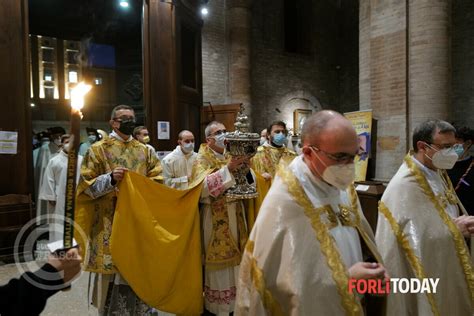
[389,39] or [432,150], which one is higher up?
[389,39]

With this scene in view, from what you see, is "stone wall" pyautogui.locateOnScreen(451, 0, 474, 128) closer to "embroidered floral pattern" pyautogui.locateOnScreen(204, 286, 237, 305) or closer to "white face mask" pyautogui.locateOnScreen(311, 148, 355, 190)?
"embroidered floral pattern" pyautogui.locateOnScreen(204, 286, 237, 305)

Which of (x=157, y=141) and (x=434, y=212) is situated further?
(x=157, y=141)

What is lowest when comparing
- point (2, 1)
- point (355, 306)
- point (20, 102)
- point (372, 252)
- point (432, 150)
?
point (355, 306)

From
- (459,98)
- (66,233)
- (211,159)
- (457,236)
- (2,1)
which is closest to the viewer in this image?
(66,233)

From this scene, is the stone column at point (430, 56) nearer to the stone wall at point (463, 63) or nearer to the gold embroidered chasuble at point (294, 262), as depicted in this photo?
the stone wall at point (463, 63)

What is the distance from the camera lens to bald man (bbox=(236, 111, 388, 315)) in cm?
175

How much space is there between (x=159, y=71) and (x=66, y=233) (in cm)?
675

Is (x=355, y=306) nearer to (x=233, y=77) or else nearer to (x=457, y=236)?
(x=457, y=236)

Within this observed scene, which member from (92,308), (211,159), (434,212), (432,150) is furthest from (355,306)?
(92,308)

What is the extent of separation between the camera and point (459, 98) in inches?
516

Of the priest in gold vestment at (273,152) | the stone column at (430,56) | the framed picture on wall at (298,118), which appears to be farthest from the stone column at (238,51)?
the priest in gold vestment at (273,152)

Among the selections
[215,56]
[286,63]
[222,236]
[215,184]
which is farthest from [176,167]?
[286,63]

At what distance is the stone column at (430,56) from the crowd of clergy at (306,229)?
393 cm

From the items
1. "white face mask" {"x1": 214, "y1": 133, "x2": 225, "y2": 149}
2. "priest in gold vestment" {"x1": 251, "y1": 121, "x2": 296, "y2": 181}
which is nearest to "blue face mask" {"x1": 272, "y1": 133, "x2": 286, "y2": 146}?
"priest in gold vestment" {"x1": 251, "y1": 121, "x2": 296, "y2": 181}
